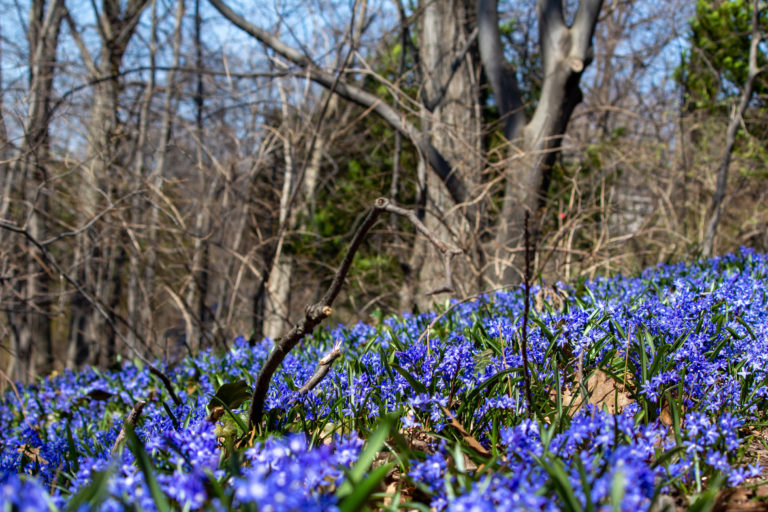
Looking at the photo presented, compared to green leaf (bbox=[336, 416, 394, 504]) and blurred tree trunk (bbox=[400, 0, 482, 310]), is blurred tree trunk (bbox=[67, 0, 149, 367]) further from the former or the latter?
green leaf (bbox=[336, 416, 394, 504])

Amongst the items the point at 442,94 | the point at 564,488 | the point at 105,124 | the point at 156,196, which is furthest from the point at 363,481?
the point at 105,124

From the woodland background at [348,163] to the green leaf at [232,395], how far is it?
215cm

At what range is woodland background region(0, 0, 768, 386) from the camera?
598 cm

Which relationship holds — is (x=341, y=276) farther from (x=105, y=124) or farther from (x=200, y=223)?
(x=200, y=223)

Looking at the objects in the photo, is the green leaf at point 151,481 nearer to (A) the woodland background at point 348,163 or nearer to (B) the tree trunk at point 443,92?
(A) the woodland background at point 348,163

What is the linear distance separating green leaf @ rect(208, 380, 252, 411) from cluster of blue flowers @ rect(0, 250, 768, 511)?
0.18 ft

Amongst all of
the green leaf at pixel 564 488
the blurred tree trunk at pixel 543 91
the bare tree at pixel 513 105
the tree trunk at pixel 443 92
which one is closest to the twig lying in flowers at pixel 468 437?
the green leaf at pixel 564 488

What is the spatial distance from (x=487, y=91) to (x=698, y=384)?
8.43m

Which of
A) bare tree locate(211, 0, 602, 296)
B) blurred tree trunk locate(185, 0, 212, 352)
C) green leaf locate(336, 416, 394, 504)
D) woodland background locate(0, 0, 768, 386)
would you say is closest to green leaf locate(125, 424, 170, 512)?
green leaf locate(336, 416, 394, 504)

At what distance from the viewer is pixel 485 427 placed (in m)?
2.10

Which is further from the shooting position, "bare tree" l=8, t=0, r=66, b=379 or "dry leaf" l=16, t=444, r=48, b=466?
"bare tree" l=8, t=0, r=66, b=379

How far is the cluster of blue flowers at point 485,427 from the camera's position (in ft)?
4.33

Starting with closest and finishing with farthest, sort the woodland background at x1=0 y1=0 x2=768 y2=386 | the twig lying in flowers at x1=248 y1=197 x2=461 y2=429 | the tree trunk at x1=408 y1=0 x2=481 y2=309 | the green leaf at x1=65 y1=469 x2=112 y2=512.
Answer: the green leaf at x1=65 y1=469 x2=112 y2=512, the twig lying in flowers at x1=248 y1=197 x2=461 y2=429, the woodland background at x1=0 y1=0 x2=768 y2=386, the tree trunk at x1=408 y1=0 x2=481 y2=309

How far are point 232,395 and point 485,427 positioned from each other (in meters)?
1.04
